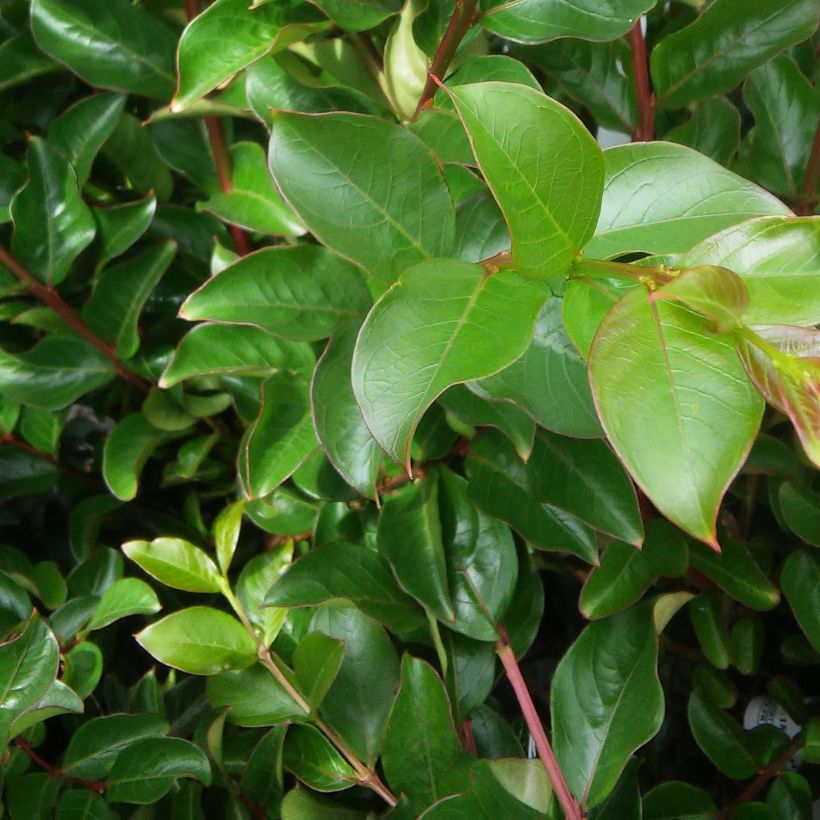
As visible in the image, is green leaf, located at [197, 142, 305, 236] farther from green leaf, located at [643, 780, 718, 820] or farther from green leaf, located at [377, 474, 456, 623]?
green leaf, located at [643, 780, 718, 820]

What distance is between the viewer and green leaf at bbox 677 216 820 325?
0.40m

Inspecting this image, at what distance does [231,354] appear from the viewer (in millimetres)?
612

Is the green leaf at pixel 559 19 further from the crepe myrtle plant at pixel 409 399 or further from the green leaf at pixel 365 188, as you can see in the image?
the green leaf at pixel 365 188

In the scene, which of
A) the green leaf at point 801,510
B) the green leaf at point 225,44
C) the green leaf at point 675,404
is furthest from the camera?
the green leaf at point 801,510

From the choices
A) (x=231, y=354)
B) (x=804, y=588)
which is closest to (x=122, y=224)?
(x=231, y=354)

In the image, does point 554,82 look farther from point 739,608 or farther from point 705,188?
point 739,608

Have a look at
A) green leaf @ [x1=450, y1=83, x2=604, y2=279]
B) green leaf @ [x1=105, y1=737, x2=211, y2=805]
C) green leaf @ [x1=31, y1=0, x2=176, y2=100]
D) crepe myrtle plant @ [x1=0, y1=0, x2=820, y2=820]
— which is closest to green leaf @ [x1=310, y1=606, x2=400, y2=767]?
crepe myrtle plant @ [x1=0, y1=0, x2=820, y2=820]

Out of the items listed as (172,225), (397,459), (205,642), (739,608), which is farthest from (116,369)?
(739,608)

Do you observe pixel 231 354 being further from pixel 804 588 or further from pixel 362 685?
pixel 804 588

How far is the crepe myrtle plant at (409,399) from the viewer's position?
401 millimetres

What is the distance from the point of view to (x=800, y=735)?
704 millimetres

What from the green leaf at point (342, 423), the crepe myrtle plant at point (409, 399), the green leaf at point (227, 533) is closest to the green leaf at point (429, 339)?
the crepe myrtle plant at point (409, 399)

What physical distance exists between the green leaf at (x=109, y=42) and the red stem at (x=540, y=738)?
1.64 ft

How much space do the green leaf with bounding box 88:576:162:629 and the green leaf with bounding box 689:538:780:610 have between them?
0.43 meters
